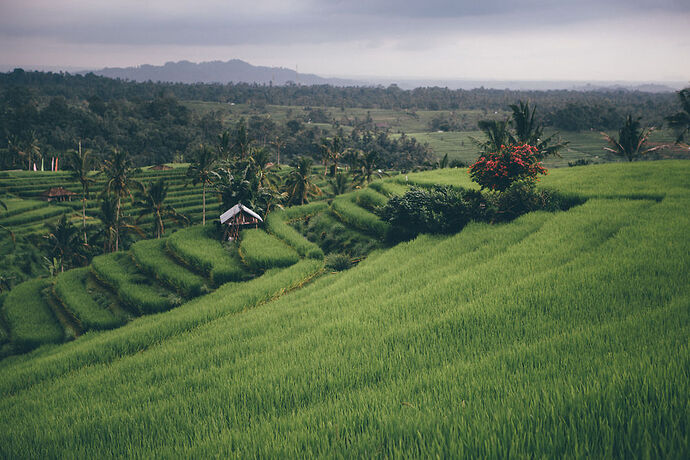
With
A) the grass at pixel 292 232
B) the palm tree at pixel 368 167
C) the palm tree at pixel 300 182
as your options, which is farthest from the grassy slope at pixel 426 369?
the palm tree at pixel 368 167

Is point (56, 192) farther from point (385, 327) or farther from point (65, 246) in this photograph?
point (385, 327)

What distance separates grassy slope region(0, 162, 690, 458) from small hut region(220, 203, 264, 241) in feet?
31.1

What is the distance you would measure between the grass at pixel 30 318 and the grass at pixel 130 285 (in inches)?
106

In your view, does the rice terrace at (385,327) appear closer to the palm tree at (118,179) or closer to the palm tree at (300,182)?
the palm tree at (118,179)

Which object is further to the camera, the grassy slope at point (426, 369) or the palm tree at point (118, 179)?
the palm tree at point (118, 179)

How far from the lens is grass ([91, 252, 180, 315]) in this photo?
57.4ft

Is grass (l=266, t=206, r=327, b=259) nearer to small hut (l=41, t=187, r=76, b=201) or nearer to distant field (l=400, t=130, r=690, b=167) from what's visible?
small hut (l=41, t=187, r=76, b=201)

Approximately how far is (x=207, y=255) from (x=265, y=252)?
309cm

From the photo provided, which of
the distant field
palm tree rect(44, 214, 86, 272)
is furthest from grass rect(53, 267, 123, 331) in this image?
the distant field

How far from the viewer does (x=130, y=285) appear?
62.6 feet

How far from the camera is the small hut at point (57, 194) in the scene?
4681 centimetres

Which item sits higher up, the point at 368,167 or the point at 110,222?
the point at 368,167

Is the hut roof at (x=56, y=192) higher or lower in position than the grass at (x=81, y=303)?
higher

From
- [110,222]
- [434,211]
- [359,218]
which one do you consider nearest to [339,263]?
[359,218]
